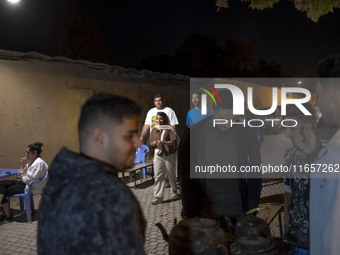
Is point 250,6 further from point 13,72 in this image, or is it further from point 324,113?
point 13,72

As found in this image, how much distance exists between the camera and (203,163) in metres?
3.29

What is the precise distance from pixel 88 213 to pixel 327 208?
1319 mm

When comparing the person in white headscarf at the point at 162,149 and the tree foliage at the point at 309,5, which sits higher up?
the tree foliage at the point at 309,5

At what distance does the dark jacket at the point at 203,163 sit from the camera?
314cm

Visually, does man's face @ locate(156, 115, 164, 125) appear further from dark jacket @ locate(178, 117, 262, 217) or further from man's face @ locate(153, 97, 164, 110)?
dark jacket @ locate(178, 117, 262, 217)

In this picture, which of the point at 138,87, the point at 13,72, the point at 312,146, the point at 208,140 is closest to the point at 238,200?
the point at 208,140

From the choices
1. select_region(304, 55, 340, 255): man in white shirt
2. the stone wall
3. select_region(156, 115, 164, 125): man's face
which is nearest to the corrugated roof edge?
the stone wall

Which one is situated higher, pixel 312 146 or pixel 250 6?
pixel 250 6

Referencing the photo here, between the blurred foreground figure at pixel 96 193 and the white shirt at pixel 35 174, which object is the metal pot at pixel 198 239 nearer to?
the blurred foreground figure at pixel 96 193

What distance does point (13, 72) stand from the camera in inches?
287

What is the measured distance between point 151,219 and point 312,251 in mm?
4150

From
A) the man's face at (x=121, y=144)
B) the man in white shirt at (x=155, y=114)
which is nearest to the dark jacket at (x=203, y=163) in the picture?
the man's face at (x=121, y=144)

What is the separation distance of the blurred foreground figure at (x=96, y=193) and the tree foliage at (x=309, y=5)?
4031mm

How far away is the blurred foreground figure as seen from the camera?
1.29 m
